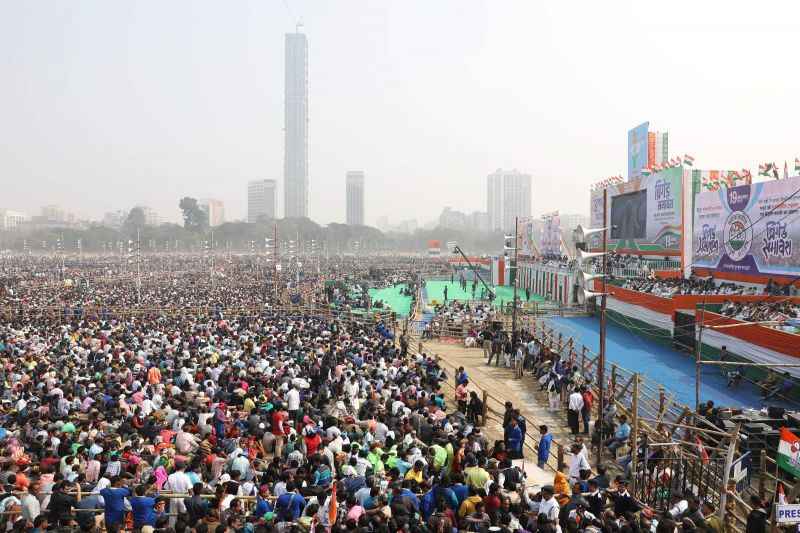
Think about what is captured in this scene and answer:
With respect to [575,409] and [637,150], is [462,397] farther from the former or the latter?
[637,150]

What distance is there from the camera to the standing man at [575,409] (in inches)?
547

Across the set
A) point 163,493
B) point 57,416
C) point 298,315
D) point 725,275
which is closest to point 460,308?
point 298,315

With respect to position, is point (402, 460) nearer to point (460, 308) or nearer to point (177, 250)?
point (460, 308)

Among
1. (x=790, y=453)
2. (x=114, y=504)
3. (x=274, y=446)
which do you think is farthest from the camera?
(x=274, y=446)

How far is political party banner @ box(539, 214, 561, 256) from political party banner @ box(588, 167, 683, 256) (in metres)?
7.16

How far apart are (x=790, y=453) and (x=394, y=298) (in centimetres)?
4074

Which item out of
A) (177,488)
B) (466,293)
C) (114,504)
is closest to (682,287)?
(466,293)

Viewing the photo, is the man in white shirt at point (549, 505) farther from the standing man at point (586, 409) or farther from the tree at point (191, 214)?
the tree at point (191, 214)

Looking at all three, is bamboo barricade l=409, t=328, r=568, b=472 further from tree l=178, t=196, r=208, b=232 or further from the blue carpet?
tree l=178, t=196, r=208, b=232

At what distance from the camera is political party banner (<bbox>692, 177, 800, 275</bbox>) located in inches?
1005

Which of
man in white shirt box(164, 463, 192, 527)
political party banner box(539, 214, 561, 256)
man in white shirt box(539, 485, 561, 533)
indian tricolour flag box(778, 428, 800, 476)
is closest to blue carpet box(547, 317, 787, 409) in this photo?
indian tricolour flag box(778, 428, 800, 476)

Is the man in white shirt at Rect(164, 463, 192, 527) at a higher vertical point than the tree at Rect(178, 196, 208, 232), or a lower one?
lower

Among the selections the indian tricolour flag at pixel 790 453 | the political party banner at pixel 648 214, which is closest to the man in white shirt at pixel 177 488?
the indian tricolour flag at pixel 790 453

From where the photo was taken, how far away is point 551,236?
5394 centimetres
